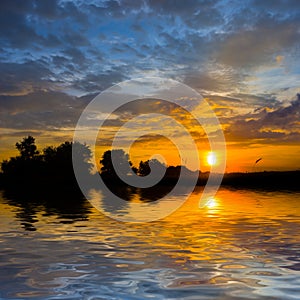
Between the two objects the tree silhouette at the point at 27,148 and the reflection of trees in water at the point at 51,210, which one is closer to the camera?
the reflection of trees in water at the point at 51,210

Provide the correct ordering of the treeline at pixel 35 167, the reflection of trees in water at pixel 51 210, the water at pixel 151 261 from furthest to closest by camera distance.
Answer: the treeline at pixel 35 167 → the reflection of trees in water at pixel 51 210 → the water at pixel 151 261

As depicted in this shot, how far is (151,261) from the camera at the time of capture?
47.4 ft

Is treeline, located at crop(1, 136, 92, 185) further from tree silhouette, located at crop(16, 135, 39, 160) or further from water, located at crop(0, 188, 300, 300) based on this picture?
water, located at crop(0, 188, 300, 300)

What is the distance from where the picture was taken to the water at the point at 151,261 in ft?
35.2

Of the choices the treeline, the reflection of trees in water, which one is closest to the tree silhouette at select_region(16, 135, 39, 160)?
the treeline

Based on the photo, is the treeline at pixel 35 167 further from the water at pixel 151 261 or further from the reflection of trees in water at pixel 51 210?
the water at pixel 151 261

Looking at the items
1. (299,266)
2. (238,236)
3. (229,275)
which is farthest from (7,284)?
(238,236)

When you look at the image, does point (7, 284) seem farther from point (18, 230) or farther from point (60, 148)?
point (60, 148)

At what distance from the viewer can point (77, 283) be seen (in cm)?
1151

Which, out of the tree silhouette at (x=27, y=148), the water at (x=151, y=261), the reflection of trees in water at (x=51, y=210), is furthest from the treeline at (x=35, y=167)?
the water at (x=151, y=261)

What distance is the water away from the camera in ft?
35.2

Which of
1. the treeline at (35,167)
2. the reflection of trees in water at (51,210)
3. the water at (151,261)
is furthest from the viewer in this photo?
the treeline at (35,167)

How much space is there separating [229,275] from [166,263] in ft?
8.09

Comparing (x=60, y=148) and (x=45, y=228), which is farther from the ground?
(x=60, y=148)
